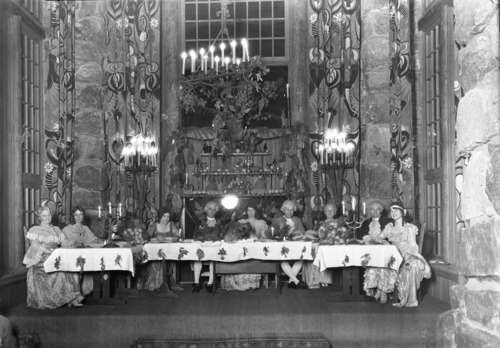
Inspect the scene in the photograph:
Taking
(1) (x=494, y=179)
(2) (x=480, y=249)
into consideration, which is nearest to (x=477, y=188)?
(1) (x=494, y=179)

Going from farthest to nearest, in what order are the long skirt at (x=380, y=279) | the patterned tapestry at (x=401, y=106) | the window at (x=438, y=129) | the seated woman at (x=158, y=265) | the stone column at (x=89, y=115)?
the stone column at (x=89, y=115)
the patterned tapestry at (x=401, y=106)
the seated woman at (x=158, y=265)
the window at (x=438, y=129)
the long skirt at (x=380, y=279)

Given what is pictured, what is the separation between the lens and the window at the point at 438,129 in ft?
29.4

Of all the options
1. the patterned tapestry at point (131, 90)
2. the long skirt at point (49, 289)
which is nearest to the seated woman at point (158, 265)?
the patterned tapestry at point (131, 90)

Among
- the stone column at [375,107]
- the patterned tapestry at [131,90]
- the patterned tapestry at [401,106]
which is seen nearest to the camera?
the patterned tapestry at [401,106]

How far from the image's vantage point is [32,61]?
10.3m

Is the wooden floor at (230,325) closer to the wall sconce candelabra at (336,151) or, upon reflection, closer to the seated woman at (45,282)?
the seated woman at (45,282)

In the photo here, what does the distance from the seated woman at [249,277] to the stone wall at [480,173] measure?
5405 mm

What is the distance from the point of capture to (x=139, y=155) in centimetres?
1115

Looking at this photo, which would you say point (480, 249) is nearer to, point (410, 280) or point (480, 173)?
point (480, 173)

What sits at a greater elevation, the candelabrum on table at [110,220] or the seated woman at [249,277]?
the candelabrum on table at [110,220]

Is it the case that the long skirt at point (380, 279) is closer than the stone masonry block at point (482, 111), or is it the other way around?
the stone masonry block at point (482, 111)

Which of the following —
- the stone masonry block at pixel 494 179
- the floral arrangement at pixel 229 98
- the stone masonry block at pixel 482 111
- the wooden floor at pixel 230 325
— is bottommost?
the wooden floor at pixel 230 325

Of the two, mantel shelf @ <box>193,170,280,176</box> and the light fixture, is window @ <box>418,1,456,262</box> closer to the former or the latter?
mantel shelf @ <box>193,170,280,176</box>

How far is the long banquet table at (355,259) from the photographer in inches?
332
